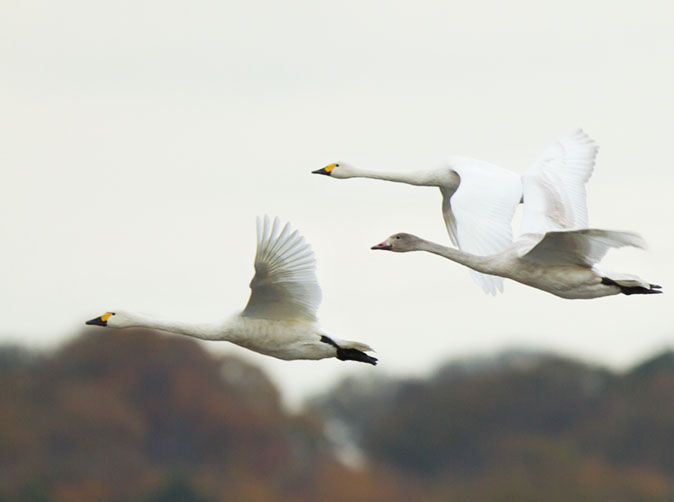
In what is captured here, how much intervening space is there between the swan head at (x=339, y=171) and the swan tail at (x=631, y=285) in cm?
634

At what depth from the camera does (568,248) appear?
19.5 meters

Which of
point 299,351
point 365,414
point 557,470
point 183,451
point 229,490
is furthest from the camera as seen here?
point 365,414

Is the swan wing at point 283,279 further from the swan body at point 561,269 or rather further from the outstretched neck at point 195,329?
the swan body at point 561,269

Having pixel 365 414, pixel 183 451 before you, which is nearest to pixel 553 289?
pixel 183 451

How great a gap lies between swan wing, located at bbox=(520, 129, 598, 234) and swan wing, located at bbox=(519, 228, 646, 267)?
39.9 inches

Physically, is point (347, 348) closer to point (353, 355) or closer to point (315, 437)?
point (353, 355)

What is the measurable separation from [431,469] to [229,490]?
720 centimetres

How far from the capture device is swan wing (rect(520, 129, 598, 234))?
69.3ft

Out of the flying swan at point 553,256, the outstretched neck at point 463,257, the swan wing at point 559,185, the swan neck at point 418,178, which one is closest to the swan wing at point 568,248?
the flying swan at point 553,256

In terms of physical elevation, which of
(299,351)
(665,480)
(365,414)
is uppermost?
(299,351)

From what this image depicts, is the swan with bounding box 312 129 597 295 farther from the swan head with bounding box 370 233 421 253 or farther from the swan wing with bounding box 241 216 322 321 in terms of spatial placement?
the swan wing with bounding box 241 216 322 321

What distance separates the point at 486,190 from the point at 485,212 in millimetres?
429

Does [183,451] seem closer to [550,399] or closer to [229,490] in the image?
[229,490]

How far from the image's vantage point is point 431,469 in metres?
64.4
